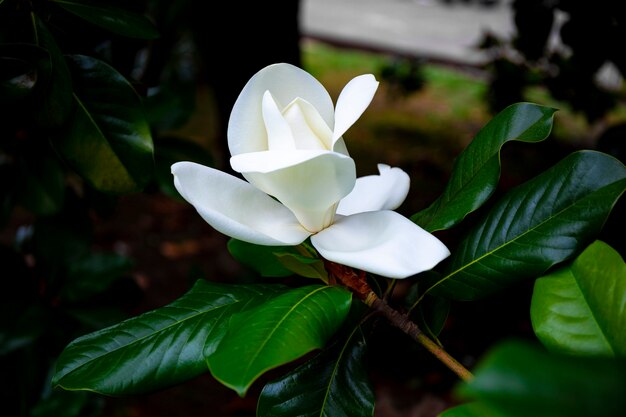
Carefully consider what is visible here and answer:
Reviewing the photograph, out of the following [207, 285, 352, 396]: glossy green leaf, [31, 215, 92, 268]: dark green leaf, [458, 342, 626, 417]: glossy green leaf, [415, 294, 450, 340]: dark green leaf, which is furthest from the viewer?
[31, 215, 92, 268]: dark green leaf

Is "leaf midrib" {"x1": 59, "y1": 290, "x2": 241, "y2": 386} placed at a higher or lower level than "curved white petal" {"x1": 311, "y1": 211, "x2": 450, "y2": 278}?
lower

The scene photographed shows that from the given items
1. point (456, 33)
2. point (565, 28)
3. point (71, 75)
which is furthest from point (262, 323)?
point (456, 33)

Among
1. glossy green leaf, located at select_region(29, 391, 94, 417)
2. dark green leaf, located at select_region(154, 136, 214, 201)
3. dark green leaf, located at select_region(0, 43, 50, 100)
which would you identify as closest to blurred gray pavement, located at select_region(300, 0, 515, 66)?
dark green leaf, located at select_region(154, 136, 214, 201)

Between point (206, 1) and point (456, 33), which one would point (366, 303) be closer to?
point (206, 1)

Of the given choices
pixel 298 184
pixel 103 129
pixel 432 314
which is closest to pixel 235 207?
pixel 298 184

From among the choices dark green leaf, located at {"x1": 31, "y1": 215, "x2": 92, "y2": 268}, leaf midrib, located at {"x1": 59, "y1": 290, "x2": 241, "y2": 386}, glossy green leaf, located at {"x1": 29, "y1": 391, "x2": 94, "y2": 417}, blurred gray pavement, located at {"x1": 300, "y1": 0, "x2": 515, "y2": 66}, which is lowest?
blurred gray pavement, located at {"x1": 300, "y1": 0, "x2": 515, "y2": 66}

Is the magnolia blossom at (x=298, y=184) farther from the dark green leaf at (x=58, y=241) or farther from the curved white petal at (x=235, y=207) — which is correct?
the dark green leaf at (x=58, y=241)

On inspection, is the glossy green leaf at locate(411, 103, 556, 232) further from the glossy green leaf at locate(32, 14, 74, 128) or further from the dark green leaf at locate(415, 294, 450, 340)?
the glossy green leaf at locate(32, 14, 74, 128)
